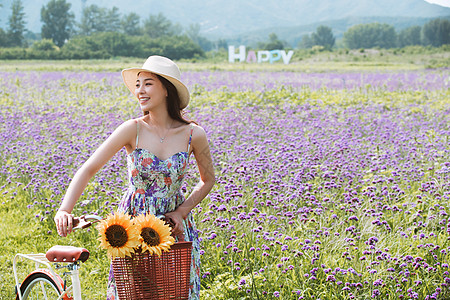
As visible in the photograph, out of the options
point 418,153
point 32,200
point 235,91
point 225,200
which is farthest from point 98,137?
point 235,91

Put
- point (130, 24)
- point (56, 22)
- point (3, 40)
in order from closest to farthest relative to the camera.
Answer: point (3, 40), point (56, 22), point (130, 24)

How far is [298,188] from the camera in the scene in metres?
4.84

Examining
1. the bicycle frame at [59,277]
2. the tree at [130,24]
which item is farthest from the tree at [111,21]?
the bicycle frame at [59,277]

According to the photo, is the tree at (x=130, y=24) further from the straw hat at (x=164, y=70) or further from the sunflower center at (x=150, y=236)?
the sunflower center at (x=150, y=236)

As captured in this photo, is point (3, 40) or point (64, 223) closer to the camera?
point (64, 223)

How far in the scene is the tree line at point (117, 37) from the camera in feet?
178

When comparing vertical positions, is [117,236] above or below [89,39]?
below

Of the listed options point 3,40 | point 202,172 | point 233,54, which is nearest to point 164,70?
point 202,172

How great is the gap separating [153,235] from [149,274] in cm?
16

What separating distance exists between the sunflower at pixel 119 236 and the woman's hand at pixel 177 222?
0.58m

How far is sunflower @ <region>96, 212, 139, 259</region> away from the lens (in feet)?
6.55

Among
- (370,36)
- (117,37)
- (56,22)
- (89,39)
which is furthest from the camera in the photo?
(370,36)

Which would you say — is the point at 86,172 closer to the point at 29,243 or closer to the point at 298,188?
the point at 298,188

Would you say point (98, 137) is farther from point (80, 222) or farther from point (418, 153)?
point (80, 222)
